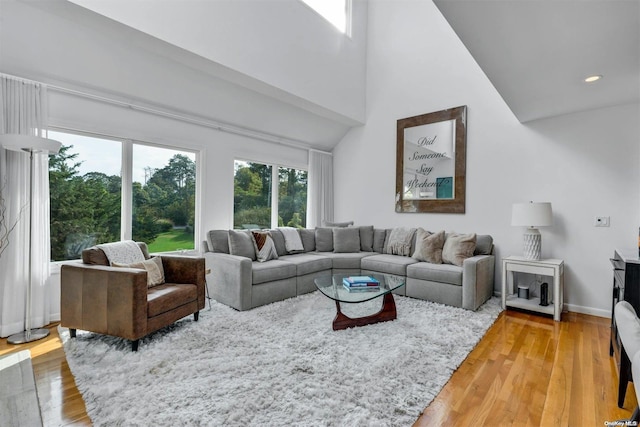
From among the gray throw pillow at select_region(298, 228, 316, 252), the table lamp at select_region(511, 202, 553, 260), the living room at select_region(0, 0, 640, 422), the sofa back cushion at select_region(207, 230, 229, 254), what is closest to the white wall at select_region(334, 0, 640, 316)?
the living room at select_region(0, 0, 640, 422)

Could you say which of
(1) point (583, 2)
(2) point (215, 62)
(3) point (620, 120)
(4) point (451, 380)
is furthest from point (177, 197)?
(3) point (620, 120)

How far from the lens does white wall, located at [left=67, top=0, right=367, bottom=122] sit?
110 inches

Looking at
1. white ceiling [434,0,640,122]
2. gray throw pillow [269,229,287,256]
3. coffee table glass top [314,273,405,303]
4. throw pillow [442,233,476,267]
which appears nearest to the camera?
white ceiling [434,0,640,122]

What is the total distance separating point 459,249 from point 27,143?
4.36 metres

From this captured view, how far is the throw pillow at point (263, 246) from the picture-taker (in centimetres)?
395

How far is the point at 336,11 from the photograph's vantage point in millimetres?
4980

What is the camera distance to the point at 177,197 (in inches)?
166

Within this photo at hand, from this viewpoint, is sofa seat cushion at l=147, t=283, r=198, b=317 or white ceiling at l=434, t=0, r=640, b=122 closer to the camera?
white ceiling at l=434, t=0, r=640, b=122

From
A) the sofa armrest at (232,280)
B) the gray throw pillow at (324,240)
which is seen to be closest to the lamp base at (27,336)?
the sofa armrest at (232,280)

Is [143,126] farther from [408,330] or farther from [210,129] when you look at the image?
[408,330]

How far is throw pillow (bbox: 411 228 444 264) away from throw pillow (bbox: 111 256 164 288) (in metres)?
3.06

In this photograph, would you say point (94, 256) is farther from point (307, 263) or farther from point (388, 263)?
point (388, 263)

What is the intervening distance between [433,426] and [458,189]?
3.47m

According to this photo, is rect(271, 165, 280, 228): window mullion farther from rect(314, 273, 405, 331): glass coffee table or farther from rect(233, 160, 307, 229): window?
rect(314, 273, 405, 331): glass coffee table
